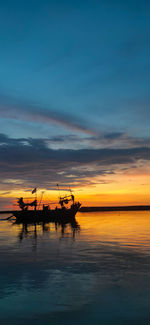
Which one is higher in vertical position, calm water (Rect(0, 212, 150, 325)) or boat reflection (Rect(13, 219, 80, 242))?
calm water (Rect(0, 212, 150, 325))

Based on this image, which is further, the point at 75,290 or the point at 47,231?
the point at 47,231

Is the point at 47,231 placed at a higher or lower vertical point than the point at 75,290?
lower

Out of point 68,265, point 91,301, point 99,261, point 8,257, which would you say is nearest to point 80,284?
point 91,301

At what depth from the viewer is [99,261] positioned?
78.1 ft

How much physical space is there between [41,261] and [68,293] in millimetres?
10009

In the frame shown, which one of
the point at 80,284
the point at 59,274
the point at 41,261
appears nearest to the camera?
the point at 80,284

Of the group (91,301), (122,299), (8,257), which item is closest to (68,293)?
(91,301)

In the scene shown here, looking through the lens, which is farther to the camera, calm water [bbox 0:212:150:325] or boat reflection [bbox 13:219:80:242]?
boat reflection [bbox 13:219:80:242]

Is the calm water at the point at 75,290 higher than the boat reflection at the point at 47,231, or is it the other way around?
the calm water at the point at 75,290

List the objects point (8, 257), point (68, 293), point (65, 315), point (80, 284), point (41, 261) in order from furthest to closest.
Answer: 1. point (8, 257)
2. point (41, 261)
3. point (80, 284)
4. point (68, 293)
5. point (65, 315)

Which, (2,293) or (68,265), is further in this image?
(68,265)

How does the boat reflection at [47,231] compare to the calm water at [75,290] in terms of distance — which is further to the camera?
the boat reflection at [47,231]

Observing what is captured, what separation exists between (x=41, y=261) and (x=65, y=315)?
12791 mm

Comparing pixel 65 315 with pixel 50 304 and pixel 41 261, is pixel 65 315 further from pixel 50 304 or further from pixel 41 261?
pixel 41 261
